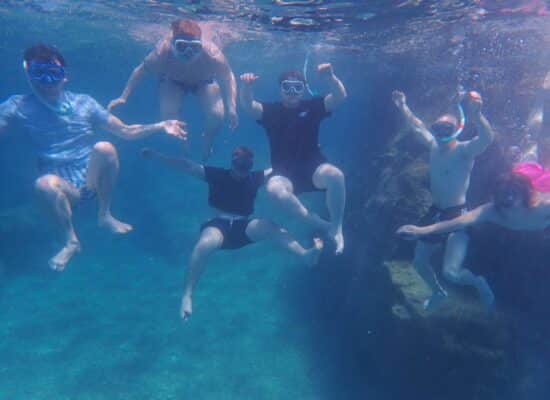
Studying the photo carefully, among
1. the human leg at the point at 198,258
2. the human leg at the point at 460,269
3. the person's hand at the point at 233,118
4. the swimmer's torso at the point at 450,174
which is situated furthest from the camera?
the person's hand at the point at 233,118

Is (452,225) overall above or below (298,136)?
below

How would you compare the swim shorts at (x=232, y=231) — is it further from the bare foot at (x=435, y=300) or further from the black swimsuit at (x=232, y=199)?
the bare foot at (x=435, y=300)

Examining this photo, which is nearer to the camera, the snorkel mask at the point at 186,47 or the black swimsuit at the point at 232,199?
the snorkel mask at the point at 186,47

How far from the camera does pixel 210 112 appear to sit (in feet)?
28.5

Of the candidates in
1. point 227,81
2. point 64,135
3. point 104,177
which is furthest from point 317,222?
point 64,135

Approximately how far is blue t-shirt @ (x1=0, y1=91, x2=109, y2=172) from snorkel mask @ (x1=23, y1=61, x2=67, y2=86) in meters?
0.43

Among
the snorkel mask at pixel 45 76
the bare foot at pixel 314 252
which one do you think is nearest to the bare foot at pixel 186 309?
the bare foot at pixel 314 252

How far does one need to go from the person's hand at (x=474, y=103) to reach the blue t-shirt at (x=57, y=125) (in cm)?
659

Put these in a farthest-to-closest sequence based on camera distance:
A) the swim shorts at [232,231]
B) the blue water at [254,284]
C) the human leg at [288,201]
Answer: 1. the blue water at [254,284]
2. the swim shorts at [232,231]
3. the human leg at [288,201]

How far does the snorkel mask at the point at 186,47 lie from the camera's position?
759 cm

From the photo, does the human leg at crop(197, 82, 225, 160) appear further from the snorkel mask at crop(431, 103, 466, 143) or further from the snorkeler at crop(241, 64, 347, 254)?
the snorkel mask at crop(431, 103, 466, 143)

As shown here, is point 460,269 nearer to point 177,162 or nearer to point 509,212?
point 509,212

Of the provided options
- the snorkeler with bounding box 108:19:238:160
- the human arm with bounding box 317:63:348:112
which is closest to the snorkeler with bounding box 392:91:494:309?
the human arm with bounding box 317:63:348:112

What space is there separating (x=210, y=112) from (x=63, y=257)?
4.24 metres
